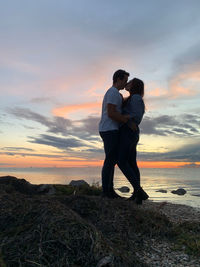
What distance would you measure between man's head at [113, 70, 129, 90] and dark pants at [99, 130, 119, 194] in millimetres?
1385

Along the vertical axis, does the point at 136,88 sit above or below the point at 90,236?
above

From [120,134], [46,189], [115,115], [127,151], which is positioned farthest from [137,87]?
[46,189]

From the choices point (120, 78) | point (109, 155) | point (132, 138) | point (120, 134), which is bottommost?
point (109, 155)

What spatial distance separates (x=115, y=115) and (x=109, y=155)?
1.08m

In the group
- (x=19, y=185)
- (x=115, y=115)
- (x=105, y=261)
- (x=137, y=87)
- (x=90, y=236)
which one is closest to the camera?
(x=105, y=261)

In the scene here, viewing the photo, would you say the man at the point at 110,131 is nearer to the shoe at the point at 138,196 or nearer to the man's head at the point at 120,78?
the man's head at the point at 120,78

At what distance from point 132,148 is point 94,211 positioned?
2558mm

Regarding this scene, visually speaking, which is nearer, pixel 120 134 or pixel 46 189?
pixel 120 134

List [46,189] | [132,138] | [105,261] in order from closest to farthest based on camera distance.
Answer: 1. [105,261]
2. [132,138]
3. [46,189]

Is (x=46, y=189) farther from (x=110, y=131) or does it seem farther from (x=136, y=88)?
(x=136, y=88)

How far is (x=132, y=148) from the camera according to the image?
270 inches

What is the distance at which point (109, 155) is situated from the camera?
6.78m

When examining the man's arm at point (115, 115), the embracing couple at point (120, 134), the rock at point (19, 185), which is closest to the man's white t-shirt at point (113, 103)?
the embracing couple at point (120, 134)

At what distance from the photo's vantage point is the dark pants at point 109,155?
674 cm
